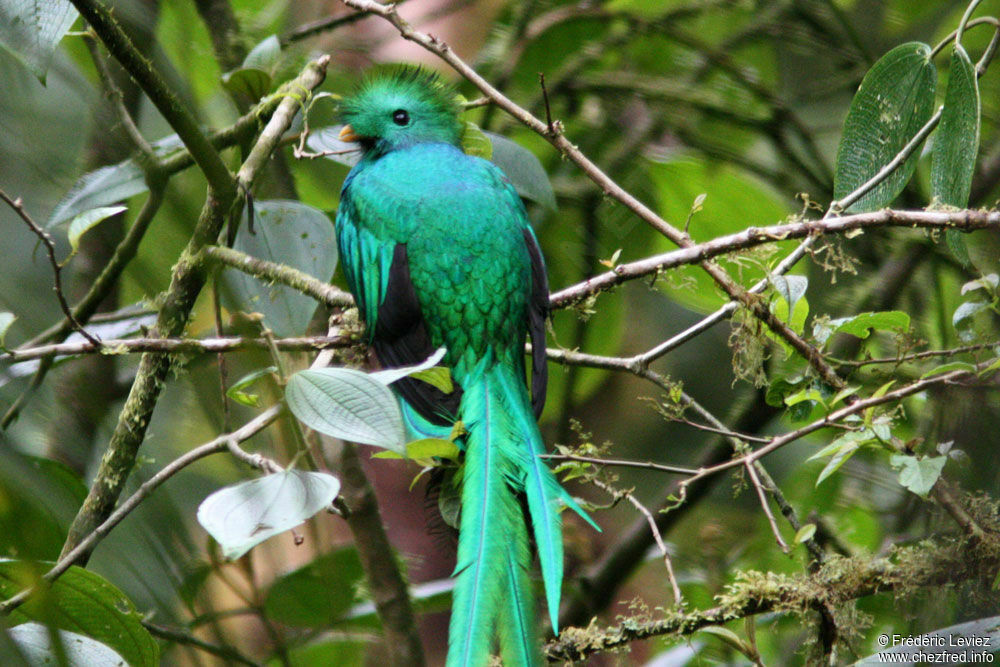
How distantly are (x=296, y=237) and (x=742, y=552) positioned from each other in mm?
1644

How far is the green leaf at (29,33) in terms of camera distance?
0.49 metres

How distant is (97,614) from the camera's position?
3.86 ft

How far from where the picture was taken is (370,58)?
3500 mm

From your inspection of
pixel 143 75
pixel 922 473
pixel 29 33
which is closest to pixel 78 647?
pixel 143 75

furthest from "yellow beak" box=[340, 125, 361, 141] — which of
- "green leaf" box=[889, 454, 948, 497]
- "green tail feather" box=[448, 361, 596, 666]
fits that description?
"green leaf" box=[889, 454, 948, 497]

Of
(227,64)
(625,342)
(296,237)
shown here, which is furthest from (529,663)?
(625,342)

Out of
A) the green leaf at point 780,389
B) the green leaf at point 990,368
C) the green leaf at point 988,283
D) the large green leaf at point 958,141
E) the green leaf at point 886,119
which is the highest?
the green leaf at point 886,119

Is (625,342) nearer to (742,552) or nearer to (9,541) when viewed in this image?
(742,552)

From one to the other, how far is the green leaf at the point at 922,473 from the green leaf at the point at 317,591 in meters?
0.81

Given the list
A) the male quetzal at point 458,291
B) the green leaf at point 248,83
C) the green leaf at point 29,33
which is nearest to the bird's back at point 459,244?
the male quetzal at point 458,291

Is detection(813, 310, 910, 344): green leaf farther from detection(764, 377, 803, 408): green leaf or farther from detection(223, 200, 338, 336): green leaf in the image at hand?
detection(223, 200, 338, 336): green leaf

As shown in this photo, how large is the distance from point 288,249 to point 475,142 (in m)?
0.68

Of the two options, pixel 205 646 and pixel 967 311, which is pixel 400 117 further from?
pixel 205 646

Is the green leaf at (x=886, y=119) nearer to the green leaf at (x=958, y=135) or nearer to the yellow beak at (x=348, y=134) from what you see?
Result: the green leaf at (x=958, y=135)
